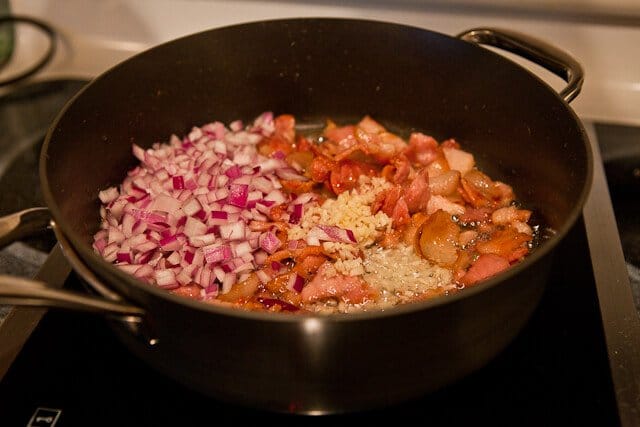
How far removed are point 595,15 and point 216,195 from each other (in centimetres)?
89

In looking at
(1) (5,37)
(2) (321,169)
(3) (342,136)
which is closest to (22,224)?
(2) (321,169)

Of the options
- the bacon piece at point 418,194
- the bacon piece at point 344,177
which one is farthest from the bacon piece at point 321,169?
the bacon piece at point 418,194

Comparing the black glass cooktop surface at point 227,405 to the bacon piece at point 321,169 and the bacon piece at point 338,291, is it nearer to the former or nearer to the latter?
the bacon piece at point 338,291

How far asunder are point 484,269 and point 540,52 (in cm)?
39

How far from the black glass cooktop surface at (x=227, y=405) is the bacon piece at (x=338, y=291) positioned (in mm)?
191

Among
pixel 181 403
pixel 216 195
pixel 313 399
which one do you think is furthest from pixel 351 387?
pixel 216 195

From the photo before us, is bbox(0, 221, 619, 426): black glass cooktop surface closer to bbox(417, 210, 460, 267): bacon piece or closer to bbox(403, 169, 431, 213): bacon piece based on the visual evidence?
bbox(417, 210, 460, 267): bacon piece

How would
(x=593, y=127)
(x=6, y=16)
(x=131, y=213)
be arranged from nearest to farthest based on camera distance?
(x=131, y=213)
(x=593, y=127)
(x=6, y=16)

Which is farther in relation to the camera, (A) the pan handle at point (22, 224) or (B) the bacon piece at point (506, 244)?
(B) the bacon piece at point (506, 244)

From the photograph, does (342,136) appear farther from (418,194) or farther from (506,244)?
(506,244)

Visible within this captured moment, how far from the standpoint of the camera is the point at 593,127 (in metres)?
1.36

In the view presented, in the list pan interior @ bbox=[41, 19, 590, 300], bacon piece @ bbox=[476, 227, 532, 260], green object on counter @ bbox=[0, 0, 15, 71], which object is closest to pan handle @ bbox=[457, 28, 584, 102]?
pan interior @ bbox=[41, 19, 590, 300]

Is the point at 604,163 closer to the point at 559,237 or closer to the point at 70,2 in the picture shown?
the point at 559,237

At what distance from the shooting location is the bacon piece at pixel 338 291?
0.96 meters
